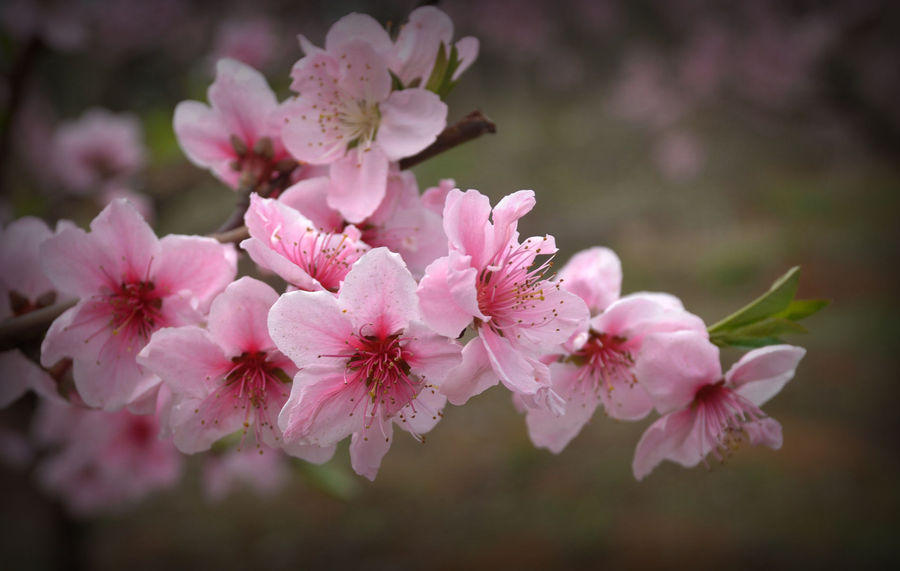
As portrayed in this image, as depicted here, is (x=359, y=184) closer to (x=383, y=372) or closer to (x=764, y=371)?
(x=383, y=372)

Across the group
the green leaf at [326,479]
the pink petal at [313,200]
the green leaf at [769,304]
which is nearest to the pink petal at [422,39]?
the pink petal at [313,200]

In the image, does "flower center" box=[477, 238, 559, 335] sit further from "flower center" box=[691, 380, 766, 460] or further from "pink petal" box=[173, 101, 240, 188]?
"pink petal" box=[173, 101, 240, 188]

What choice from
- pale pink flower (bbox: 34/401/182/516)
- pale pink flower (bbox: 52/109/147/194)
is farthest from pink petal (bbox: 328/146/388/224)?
pale pink flower (bbox: 52/109/147/194)

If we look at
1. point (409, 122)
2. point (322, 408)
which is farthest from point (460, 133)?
point (322, 408)

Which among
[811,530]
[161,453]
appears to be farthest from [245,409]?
[811,530]

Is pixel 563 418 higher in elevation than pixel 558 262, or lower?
higher

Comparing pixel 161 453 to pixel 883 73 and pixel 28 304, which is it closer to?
pixel 28 304
